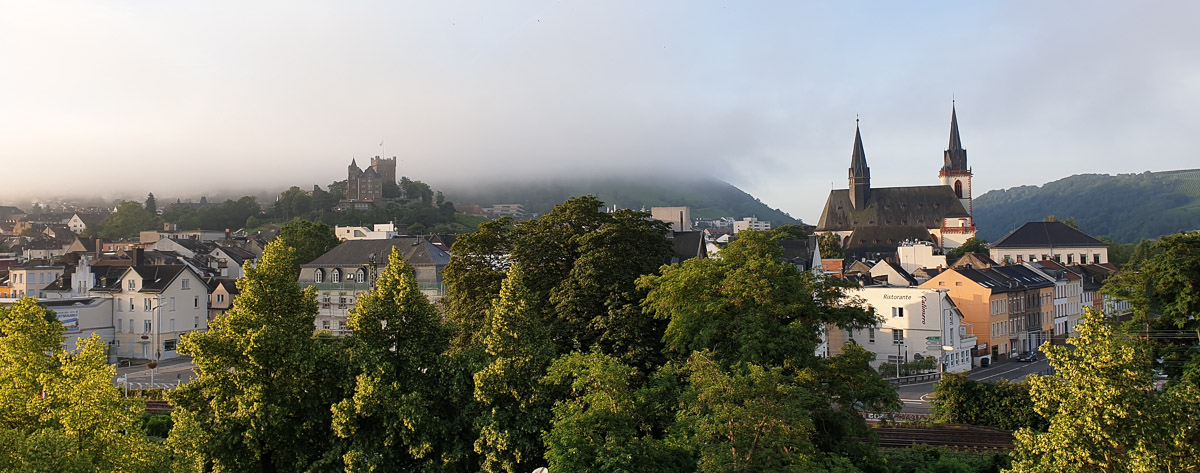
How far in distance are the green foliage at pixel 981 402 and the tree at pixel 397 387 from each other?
30.7 meters

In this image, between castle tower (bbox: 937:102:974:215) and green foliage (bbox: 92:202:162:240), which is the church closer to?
castle tower (bbox: 937:102:974:215)

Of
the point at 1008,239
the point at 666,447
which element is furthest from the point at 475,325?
the point at 1008,239

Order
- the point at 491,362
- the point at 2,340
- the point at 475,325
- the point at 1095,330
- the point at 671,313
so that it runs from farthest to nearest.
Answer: the point at 475,325, the point at 671,313, the point at 491,362, the point at 2,340, the point at 1095,330

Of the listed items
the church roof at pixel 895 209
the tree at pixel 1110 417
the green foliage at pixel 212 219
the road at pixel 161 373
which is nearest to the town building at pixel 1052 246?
the church roof at pixel 895 209

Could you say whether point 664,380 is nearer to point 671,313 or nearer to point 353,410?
point 671,313

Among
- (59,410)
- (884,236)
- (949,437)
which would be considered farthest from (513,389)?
(884,236)

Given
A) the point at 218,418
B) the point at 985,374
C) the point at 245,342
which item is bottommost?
the point at 985,374

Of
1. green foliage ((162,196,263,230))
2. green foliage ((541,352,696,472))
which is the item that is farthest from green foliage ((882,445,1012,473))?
green foliage ((162,196,263,230))

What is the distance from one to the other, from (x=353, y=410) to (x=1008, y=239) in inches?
5162

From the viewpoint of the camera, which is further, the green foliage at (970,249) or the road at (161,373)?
the green foliage at (970,249)

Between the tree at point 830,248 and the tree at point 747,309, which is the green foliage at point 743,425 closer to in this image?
the tree at point 747,309

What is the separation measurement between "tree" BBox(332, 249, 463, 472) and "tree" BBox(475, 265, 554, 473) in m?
1.42

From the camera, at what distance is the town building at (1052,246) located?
12875cm

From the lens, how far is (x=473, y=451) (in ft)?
87.3
